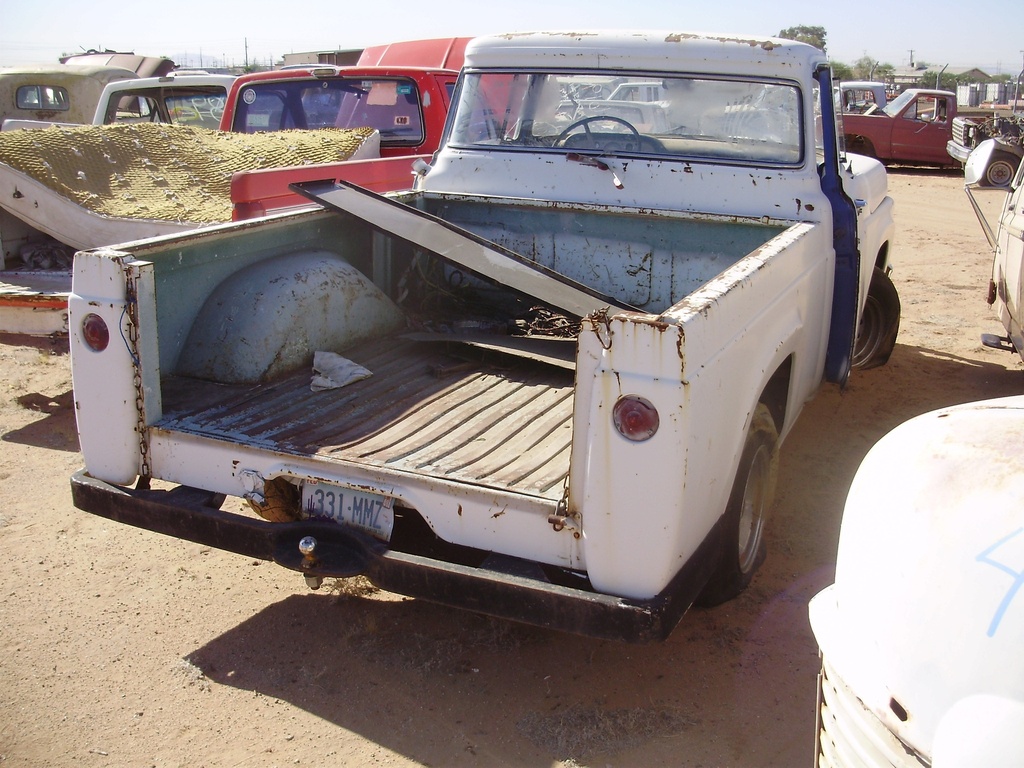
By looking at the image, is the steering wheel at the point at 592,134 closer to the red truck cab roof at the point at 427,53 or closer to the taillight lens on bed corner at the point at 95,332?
the taillight lens on bed corner at the point at 95,332

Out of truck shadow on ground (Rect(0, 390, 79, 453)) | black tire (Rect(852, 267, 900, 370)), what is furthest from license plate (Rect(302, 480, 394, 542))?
black tire (Rect(852, 267, 900, 370))

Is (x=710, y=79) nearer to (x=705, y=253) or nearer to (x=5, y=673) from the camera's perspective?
(x=705, y=253)

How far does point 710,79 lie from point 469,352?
162 cm

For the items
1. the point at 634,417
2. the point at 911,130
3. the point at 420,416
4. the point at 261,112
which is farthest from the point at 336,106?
the point at 911,130

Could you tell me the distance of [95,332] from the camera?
282 cm

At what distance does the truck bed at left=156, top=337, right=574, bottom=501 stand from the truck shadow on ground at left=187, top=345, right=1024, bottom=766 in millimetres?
708

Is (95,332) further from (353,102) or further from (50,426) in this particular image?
(353,102)

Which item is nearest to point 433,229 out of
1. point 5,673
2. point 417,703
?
point 417,703

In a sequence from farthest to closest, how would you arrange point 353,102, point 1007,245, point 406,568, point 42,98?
point 42,98, point 353,102, point 1007,245, point 406,568

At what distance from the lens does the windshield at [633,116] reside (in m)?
4.03

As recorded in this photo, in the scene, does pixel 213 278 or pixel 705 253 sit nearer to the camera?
pixel 213 278

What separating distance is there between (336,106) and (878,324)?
4.09 m

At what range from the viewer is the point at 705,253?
3994 mm

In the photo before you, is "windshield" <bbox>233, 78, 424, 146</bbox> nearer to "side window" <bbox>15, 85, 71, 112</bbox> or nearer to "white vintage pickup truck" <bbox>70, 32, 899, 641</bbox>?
"white vintage pickup truck" <bbox>70, 32, 899, 641</bbox>
